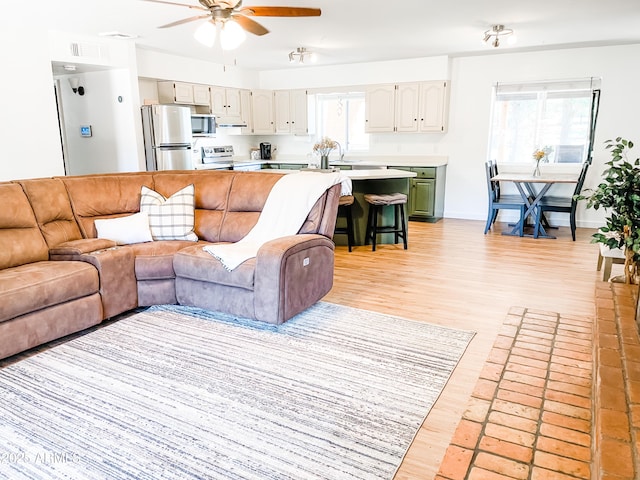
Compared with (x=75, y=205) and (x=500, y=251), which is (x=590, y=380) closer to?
(x=500, y=251)

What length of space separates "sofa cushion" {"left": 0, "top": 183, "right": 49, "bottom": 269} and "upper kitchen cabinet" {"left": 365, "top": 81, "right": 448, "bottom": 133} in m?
5.21

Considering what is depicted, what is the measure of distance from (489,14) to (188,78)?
4.29 metres

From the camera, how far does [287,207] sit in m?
3.56

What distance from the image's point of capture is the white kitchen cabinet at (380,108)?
7.03 meters

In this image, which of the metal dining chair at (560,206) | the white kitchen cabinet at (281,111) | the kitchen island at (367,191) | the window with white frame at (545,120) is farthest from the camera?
the white kitchen cabinet at (281,111)

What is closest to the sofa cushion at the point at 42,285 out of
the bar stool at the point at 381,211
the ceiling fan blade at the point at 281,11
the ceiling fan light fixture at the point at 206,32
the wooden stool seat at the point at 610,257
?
the ceiling fan light fixture at the point at 206,32

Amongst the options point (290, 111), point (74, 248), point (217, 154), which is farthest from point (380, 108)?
point (74, 248)

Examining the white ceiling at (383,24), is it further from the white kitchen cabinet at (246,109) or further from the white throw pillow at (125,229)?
the white throw pillow at (125,229)

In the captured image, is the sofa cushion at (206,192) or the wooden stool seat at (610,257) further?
the sofa cushion at (206,192)

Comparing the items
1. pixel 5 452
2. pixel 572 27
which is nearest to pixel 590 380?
pixel 5 452

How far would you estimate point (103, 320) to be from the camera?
3213mm

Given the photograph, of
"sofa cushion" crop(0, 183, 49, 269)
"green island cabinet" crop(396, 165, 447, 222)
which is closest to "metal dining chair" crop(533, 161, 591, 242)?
"green island cabinet" crop(396, 165, 447, 222)

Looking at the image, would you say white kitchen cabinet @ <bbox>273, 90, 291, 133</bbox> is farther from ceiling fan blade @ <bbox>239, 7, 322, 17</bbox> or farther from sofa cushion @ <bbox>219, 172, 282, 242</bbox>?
ceiling fan blade @ <bbox>239, 7, 322, 17</bbox>

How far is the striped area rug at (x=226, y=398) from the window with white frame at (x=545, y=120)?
4675mm
